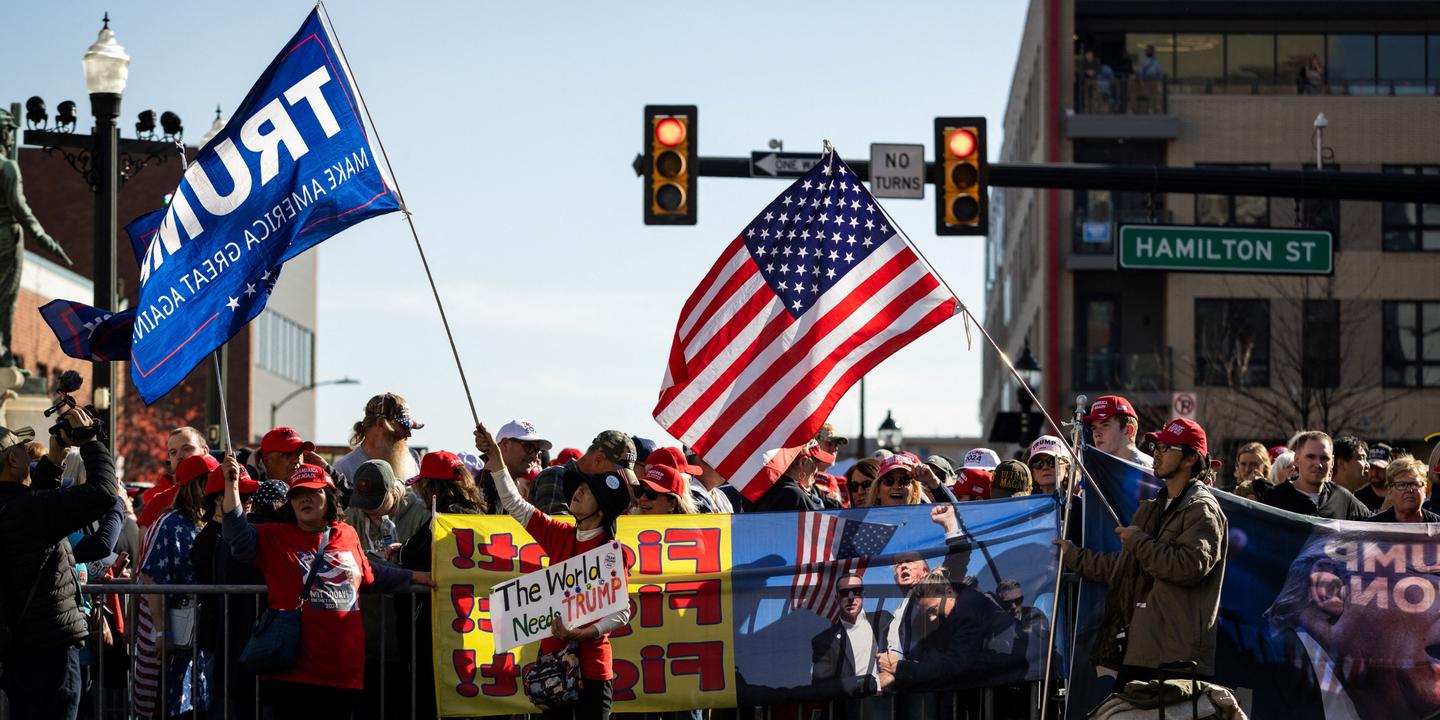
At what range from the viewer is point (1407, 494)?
10.8 meters

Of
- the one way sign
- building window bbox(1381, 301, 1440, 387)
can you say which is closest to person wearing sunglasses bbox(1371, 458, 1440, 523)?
the one way sign

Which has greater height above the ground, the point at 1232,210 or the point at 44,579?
the point at 1232,210

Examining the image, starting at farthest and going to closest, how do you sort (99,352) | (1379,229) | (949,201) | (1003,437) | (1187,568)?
(1379,229)
(1003,437)
(949,201)
(99,352)
(1187,568)

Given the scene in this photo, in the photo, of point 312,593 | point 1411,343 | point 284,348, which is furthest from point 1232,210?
point 284,348

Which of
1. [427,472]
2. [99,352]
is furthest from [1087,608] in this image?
[99,352]

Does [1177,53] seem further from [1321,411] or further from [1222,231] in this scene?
[1222,231]

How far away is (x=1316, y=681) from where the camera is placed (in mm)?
10172

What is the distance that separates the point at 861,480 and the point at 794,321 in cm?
197

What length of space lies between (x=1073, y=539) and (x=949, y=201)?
27.9 ft

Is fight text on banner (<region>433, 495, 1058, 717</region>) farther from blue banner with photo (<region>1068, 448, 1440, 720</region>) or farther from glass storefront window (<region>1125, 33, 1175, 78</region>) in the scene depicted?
glass storefront window (<region>1125, 33, 1175, 78</region>)

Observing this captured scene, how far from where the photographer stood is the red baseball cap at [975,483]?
12828mm

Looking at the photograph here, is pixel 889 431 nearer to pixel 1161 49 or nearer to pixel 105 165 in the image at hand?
pixel 1161 49

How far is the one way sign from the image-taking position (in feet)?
60.9

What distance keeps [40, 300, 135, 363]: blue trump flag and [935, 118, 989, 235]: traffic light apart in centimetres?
900
